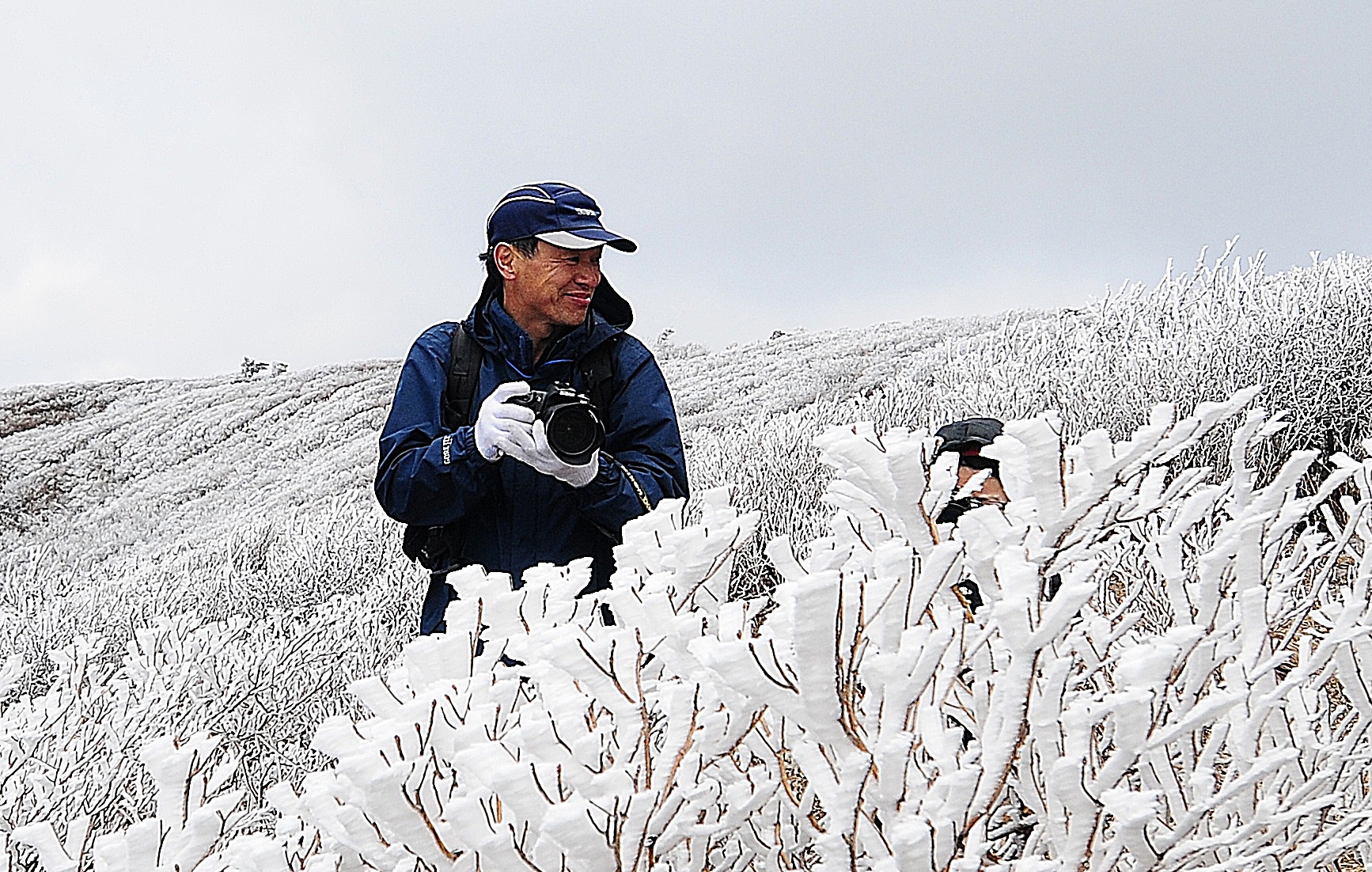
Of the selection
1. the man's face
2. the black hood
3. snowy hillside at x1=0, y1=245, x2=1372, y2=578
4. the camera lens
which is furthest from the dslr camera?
snowy hillside at x1=0, y1=245, x2=1372, y2=578

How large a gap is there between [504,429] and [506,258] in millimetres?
497

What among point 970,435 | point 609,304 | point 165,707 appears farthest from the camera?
point 970,435

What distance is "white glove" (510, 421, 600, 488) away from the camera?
2.24 metres

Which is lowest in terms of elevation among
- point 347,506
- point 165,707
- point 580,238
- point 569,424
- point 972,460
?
point 347,506

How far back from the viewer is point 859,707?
1.06m

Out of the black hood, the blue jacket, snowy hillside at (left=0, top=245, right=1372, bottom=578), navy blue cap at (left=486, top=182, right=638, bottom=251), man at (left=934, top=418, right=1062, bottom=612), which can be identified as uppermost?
navy blue cap at (left=486, top=182, right=638, bottom=251)

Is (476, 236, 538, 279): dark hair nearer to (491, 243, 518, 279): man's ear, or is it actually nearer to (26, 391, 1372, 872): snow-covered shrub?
(491, 243, 518, 279): man's ear

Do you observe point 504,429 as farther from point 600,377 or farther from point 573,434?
point 600,377

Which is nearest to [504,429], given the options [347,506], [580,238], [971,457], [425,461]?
[425,461]

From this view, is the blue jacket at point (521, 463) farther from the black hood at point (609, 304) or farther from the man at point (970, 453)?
Result: the man at point (970, 453)

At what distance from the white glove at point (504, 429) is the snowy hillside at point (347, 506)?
0.90 m

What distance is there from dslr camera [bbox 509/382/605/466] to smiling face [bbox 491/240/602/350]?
280 mm

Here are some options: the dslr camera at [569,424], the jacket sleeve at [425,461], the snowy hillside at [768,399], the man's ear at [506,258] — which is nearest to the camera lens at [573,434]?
the dslr camera at [569,424]

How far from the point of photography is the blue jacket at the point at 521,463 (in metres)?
2.34
